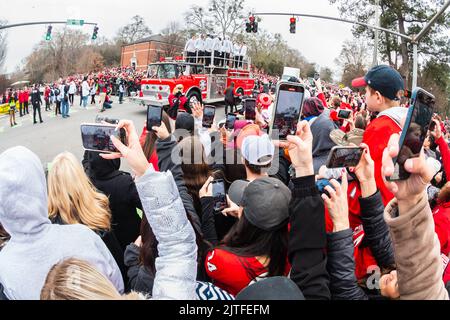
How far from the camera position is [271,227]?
6.48 feet

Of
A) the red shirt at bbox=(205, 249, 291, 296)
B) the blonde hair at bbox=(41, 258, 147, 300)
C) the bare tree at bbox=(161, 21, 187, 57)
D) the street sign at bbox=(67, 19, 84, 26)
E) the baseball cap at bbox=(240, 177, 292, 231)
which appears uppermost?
the bare tree at bbox=(161, 21, 187, 57)

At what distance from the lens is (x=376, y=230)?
2.08 metres

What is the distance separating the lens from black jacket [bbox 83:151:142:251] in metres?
3.21

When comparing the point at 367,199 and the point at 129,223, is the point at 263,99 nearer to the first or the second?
the point at 129,223

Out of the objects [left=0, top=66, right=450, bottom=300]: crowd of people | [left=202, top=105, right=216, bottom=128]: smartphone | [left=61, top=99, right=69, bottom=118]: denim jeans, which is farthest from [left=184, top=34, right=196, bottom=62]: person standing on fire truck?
[left=0, top=66, right=450, bottom=300]: crowd of people

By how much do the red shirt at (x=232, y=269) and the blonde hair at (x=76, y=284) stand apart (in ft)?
2.35

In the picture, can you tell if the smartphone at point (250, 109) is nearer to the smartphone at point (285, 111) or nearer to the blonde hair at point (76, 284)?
the smartphone at point (285, 111)

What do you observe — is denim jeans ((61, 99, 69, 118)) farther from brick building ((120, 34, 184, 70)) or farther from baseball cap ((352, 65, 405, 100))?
brick building ((120, 34, 184, 70))

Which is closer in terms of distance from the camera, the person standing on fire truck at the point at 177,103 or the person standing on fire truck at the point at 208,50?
the person standing on fire truck at the point at 177,103

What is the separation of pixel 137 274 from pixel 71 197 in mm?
752

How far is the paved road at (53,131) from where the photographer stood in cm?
1203

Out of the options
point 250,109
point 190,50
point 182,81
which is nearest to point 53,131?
point 182,81

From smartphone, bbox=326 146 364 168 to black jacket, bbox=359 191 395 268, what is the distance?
0.27 m

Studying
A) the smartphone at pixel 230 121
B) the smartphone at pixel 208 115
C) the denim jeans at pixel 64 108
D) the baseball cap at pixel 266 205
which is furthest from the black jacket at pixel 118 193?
the denim jeans at pixel 64 108
